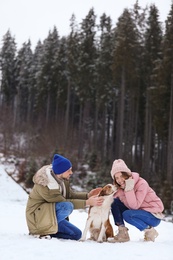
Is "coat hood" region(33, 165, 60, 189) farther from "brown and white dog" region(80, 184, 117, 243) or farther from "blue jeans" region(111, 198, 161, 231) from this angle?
"blue jeans" region(111, 198, 161, 231)

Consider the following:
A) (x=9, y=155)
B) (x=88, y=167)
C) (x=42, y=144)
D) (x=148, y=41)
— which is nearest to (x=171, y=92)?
(x=148, y=41)

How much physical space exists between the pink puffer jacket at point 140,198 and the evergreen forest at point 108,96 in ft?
46.1

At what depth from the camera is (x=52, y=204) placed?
202 inches

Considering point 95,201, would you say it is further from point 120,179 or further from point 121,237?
point 121,237

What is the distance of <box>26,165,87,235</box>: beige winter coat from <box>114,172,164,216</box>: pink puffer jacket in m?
0.74

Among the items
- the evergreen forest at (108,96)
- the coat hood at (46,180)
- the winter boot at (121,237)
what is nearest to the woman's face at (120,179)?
the winter boot at (121,237)

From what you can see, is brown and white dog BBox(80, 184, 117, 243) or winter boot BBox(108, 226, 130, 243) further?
winter boot BBox(108, 226, 130, 243)

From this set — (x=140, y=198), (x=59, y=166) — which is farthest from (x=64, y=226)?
(x=140, y=198)

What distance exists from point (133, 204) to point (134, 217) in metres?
0.22

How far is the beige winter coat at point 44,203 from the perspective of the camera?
5.01 metres

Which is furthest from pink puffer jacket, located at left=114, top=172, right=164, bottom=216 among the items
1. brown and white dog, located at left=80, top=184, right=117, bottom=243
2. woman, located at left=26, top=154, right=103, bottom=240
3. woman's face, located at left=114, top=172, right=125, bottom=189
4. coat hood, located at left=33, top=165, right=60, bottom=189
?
coat hood, located at left=33, top=165, right=60, bottom=189

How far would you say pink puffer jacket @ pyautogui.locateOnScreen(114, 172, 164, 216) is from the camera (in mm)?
5348

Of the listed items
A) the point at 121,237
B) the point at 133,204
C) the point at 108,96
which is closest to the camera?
the point at 121,237

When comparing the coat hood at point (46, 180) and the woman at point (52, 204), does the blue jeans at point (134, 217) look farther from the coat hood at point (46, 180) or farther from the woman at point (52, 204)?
the coat hood at point (46, 180)
